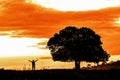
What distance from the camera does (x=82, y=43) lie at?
104 metres

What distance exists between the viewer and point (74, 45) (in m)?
104

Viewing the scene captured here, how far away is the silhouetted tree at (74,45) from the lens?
339 ft

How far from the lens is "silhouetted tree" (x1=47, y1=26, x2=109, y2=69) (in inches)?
4065
